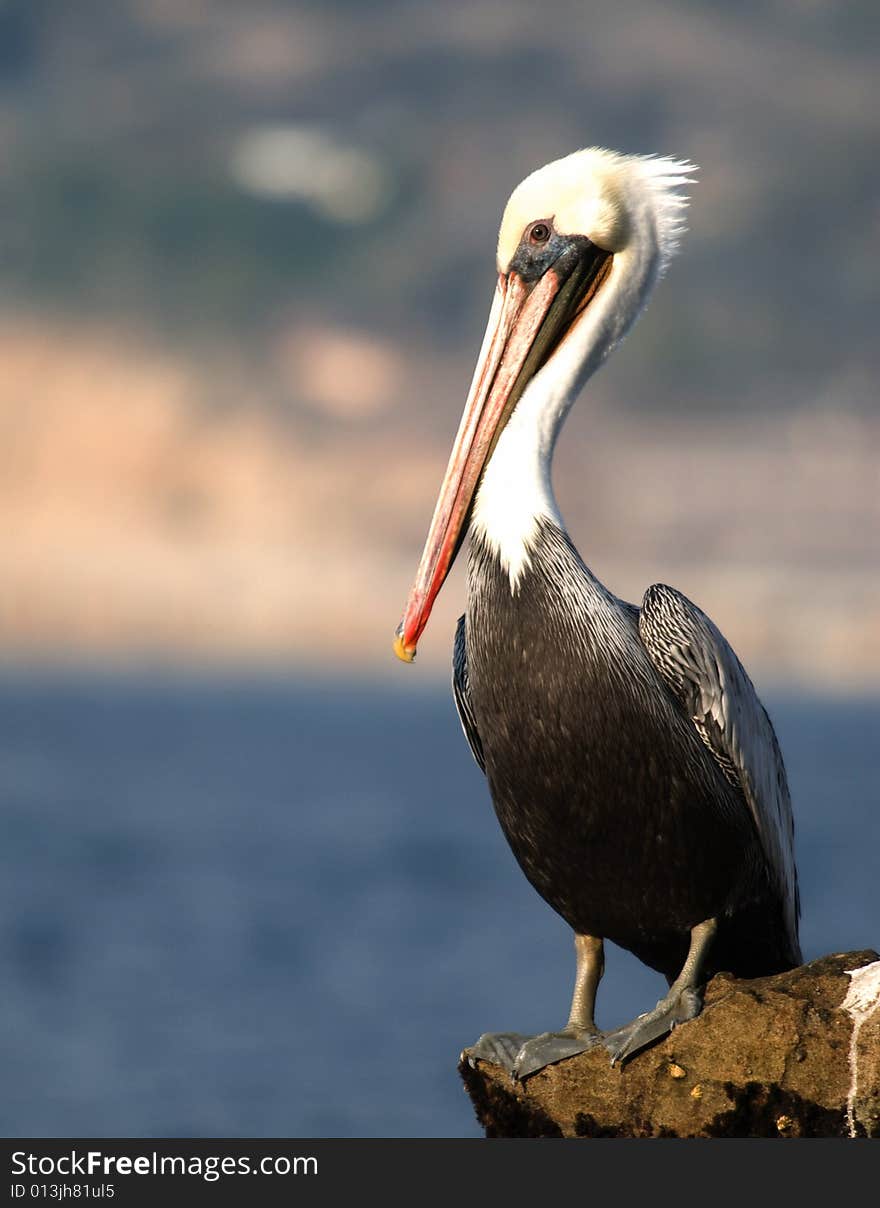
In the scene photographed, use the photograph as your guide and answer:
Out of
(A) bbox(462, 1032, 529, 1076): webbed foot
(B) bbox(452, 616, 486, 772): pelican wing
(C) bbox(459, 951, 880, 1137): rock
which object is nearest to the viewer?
(C) bbox(459, 951, 880, 1137): rock

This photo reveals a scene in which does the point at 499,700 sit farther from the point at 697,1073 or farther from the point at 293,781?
the point at 293,781

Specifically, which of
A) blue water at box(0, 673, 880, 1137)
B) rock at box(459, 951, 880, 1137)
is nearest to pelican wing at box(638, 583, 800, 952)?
rock at box(459, 951, 880, 1137)

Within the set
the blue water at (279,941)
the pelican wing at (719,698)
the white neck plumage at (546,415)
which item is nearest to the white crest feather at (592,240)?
the white neck plumage at (546,415)

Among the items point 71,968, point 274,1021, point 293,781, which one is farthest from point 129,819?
point 274,1021

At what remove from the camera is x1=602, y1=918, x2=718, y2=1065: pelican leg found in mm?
5457

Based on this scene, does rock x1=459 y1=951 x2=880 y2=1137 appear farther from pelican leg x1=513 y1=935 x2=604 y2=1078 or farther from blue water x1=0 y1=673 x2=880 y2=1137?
blue water x1=0 y1=673 x2=880 y2=1137

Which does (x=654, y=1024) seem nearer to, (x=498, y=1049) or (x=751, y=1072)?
(x=751, y=1072)

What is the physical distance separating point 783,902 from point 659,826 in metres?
0.78

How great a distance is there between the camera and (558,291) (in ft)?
20.6

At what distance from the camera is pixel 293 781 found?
111 metres

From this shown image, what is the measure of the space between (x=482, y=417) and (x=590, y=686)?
47.6 inches

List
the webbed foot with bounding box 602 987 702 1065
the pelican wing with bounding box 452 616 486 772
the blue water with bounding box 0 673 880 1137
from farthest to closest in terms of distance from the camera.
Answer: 1. the blue water with bounding box 0 673 880 1137
2. the pelican wing with bounding box 452 616 486 772
3. the webbed foot with bounding box 602 987 702 1065

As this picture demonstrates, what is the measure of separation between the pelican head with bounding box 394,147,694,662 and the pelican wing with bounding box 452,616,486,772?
0.33 meters

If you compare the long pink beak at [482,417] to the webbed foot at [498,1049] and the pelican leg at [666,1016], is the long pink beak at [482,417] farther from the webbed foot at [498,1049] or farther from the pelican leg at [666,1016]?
the pelican leg at [666,1016]
